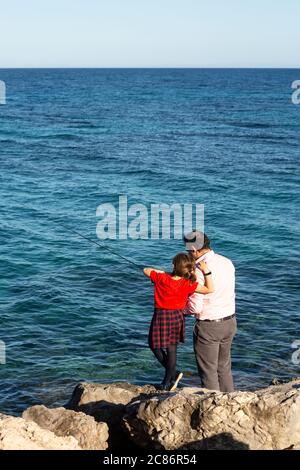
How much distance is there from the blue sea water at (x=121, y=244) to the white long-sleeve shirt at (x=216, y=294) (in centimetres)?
458

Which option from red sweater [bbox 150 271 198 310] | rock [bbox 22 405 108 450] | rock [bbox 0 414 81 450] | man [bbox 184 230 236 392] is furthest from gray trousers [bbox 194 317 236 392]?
rock [bbox 0 414 81 450]

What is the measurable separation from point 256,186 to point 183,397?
25670 mm

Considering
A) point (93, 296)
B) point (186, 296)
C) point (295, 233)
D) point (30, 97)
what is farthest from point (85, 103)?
point (186, 296)

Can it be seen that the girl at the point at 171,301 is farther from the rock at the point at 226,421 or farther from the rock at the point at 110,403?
the rock at the point at 226,421

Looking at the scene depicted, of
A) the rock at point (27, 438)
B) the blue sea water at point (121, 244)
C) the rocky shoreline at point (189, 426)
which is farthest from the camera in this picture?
the blue sea water at point (121, 244)

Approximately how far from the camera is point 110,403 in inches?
366

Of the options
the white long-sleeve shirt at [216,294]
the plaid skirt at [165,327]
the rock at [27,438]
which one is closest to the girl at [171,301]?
the plaid skirt at [165,327]

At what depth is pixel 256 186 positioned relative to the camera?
1288 inches

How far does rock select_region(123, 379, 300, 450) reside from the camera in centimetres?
731

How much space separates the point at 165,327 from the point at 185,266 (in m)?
0.90

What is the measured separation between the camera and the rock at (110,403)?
8.52 metres

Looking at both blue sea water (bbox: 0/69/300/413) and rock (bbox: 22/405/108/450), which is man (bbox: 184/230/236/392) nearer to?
rock (bbox: 22/405/108/450)

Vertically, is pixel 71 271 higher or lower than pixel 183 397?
lower
